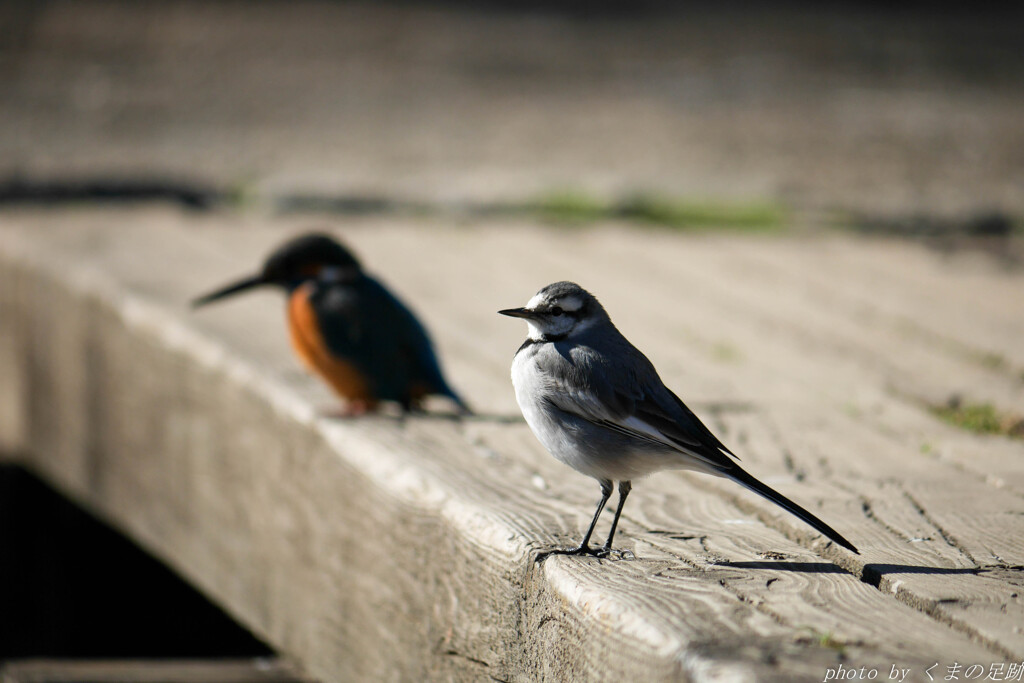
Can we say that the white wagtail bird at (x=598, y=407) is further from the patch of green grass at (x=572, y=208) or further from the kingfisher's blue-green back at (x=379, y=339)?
the patch of green grass at (x=572, y=208)

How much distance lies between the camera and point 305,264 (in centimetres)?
349

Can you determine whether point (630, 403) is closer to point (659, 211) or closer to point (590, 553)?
point (590, 553)

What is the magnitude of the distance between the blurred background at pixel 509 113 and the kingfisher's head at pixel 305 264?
2.21 m

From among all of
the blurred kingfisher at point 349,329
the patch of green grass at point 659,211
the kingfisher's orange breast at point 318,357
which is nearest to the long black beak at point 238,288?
the blurred kingfisher at point 349,329

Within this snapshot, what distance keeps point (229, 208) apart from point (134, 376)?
2137 millimetres

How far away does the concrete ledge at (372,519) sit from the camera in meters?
1.74

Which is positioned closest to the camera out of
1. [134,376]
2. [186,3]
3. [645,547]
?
[645,547]

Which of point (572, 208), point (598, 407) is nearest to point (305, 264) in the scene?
point (598, 407)

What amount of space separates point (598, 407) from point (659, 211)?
3821 millimetres

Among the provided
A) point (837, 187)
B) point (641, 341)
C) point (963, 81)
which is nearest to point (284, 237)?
point (641, 341)

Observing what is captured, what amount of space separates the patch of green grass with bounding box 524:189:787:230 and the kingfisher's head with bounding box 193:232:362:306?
234cm

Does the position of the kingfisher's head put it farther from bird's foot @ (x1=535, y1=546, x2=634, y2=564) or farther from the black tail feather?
the black tail feather

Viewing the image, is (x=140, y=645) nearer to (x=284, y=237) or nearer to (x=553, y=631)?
(x=284, y=237)

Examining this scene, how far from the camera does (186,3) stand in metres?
11.8
